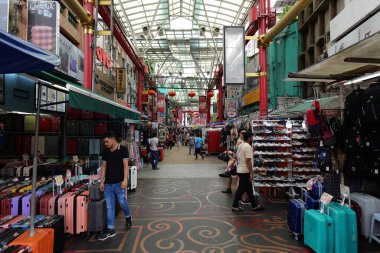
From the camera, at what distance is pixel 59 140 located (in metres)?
8.29

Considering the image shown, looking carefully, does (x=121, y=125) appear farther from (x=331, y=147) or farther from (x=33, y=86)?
(x=331, y=147)

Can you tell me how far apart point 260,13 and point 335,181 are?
8505 millimetres

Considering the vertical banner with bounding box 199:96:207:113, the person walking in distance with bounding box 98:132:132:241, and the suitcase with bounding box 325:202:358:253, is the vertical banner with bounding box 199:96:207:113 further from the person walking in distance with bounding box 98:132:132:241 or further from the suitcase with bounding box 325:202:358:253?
the suitcase with bounding box 325:202:358:253

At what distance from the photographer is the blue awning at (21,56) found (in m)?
2.19

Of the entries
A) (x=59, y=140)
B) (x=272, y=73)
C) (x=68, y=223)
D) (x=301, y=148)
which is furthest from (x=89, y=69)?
(x=272, y=73)

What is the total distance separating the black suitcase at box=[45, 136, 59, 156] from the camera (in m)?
8.36

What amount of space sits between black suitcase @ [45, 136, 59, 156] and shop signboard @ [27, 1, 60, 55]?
114 inches

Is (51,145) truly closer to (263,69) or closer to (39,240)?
(39,240)

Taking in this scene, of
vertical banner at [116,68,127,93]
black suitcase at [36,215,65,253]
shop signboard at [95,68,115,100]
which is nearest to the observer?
black suitcase at [36,215,65,253]

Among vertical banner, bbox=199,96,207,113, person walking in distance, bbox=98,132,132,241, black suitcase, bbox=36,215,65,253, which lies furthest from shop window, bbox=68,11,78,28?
vertical banner, bbox=199,96,207,113

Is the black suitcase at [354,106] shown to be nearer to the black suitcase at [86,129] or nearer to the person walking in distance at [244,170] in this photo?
the person walking in distance at [244,170]

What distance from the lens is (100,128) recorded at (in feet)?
29.7

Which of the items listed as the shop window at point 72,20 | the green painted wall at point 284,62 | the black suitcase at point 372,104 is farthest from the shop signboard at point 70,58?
the green painted wall at point 284,62

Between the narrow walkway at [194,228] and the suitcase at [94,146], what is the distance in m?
2.13
